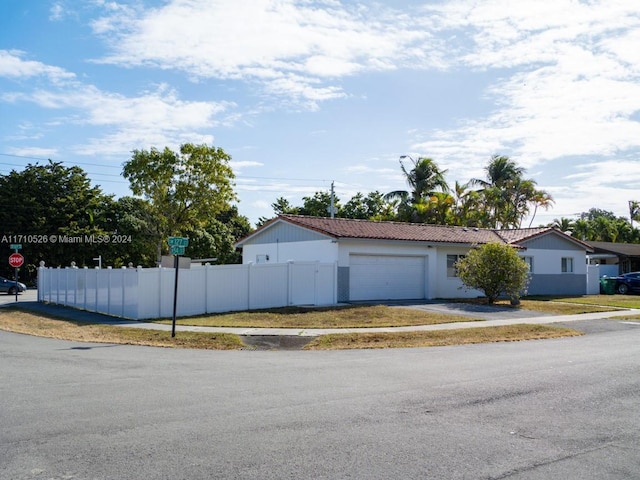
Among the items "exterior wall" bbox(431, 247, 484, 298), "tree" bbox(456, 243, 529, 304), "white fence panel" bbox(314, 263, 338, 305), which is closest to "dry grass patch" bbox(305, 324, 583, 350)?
"tree" bbox(456, 243, 529, 304)

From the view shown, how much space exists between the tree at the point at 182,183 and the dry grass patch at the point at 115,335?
24001mm

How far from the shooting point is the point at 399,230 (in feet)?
100

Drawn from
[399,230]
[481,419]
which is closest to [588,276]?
[399,230]

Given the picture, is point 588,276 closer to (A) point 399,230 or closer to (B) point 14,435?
(A) point 399,230

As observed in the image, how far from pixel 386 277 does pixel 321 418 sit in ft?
70.1

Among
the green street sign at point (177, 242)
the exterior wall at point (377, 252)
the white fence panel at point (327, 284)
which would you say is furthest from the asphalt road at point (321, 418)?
the exterior wall at point (377, 252)

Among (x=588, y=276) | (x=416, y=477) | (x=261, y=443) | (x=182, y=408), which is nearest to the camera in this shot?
(x=416, y=477)

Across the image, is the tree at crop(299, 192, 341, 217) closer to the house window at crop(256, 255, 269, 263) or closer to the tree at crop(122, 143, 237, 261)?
the tree at crop(122, 143, 237, 261)

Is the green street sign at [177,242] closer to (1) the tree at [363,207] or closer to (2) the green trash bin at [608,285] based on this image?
(2) the green trash bin at [608,285]

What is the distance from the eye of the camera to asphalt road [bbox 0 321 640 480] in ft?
18.4

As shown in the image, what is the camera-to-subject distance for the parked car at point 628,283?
38.4m

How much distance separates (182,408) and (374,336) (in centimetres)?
966

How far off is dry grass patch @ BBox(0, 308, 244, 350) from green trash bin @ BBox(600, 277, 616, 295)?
99.4 ft

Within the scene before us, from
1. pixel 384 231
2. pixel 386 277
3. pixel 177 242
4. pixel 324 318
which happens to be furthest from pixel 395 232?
pixel 177 242
